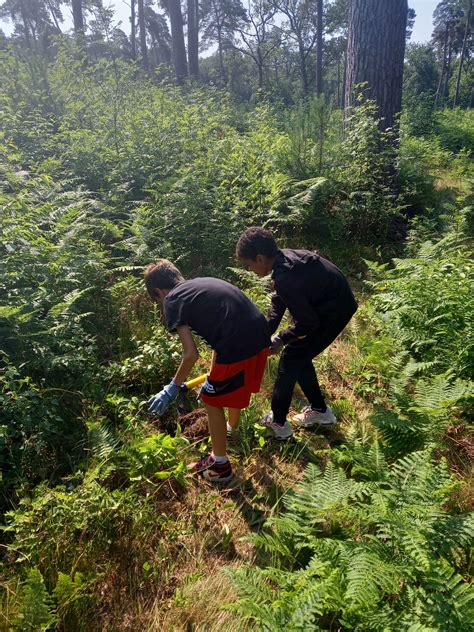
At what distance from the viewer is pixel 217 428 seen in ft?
9.52

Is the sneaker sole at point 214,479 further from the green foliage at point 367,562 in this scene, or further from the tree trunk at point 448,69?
the tree trunk at point 448,69

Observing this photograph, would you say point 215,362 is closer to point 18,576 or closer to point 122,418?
point 122,418

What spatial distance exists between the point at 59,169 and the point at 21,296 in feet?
14.1

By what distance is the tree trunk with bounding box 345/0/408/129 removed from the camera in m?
6.66

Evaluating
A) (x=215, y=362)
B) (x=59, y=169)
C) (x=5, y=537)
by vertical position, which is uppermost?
(x=59, y=169)

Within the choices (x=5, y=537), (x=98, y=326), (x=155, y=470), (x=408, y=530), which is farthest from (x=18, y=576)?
(x=98, y=326)

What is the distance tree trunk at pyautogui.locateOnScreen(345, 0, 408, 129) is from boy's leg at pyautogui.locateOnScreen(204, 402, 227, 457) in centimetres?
624

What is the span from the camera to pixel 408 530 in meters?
1.96

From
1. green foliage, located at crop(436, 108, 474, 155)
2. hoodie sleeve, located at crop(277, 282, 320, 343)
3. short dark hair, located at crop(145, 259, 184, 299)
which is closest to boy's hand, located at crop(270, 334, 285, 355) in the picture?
hoodie sleeve, located at crop(277, 282, 320, 343)

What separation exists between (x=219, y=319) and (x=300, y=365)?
0.90 m

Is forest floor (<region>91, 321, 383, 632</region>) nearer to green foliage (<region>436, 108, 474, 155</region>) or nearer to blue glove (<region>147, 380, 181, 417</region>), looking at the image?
blue glove (<region>147, 380, 181, 417</region>)

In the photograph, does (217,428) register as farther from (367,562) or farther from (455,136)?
(455,136)

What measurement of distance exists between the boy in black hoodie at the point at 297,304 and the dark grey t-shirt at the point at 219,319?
39 cm

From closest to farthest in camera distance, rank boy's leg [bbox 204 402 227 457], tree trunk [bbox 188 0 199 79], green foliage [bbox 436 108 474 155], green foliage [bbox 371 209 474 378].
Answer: boy's leg [bbox 204 402 227 457] < green foliage [bbox 371 209 474 378] < green foliage [bbox 436 108 474 155] < tree trunk [bbox 188 0 199 79]
